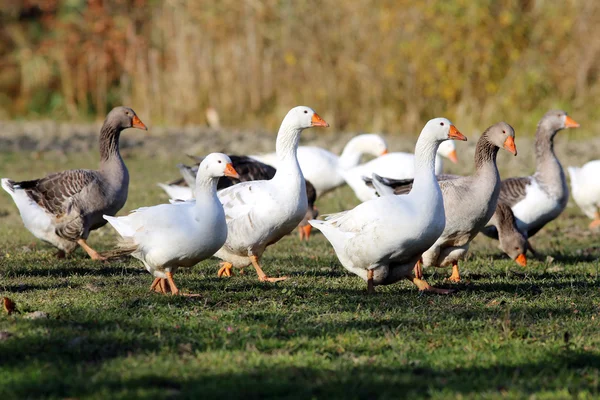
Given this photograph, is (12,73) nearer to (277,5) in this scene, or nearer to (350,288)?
(277,5)

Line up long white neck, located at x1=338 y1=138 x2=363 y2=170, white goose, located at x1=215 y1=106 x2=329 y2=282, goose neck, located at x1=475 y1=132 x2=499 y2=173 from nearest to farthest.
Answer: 1. white goose, located at x1=215 y1=106 x2=329 y2=282
2. goose neck, located at x1=475 y1=132 x2=499 y2=173
3. long white neck, located at x1=338 y1=138 x2=363 y2=170

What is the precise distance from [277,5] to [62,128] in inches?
Answer: 255

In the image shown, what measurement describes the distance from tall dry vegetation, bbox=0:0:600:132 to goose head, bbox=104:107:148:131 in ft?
36.1

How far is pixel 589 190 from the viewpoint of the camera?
11.4m

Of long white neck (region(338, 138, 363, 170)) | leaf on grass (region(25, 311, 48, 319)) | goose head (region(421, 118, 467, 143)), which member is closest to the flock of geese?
goose head (region(421, 118, 467, 143))

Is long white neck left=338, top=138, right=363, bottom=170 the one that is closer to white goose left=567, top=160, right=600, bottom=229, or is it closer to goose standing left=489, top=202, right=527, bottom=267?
white goose left=567, top=160, right=600, bottom=229

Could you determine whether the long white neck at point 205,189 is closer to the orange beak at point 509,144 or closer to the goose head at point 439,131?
the goose head at point 439,131

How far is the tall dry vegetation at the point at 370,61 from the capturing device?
19.1 metres

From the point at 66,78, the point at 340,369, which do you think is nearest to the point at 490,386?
the point at 340,369

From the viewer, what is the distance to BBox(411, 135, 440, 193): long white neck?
6359 millimetres

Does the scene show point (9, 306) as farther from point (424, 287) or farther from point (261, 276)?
point (424, 287)

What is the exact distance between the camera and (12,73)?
27141 mm

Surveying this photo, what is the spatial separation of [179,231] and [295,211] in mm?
1397

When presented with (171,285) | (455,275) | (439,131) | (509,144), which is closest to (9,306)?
(171,285)
